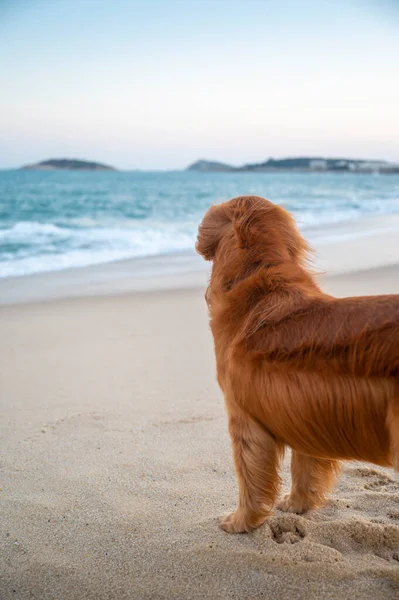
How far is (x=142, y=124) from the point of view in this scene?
116ft

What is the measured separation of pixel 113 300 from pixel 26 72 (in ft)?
74.5

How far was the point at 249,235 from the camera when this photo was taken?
256cm

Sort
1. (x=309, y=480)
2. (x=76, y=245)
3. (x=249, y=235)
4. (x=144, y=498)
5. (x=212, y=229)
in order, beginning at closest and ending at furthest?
(x=249, y=235), (x=212, y=229), (x=309, y=480), (x=144, y=498), (x=76, y=245)

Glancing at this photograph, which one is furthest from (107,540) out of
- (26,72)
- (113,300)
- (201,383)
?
(26,72)

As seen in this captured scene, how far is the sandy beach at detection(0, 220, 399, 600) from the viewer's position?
2423 mm

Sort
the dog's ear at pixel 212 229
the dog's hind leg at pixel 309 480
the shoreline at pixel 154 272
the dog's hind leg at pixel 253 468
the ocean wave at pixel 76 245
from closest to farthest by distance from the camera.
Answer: the dog's hind leg at pixel 253 468
the dog's ear at pixel 212 229
the dog's hind leg at pixel 309 480
the shoreline at pixel 154 272
the ocean wave at pixel 76 245

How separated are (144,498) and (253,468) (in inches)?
32.8

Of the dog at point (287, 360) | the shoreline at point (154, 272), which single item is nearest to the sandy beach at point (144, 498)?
the dog at point (287, 360)

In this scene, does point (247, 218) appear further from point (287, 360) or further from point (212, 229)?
point (287, 360)

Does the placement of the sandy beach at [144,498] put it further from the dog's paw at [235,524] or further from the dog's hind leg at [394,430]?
the dog's hind leg at [394,430]

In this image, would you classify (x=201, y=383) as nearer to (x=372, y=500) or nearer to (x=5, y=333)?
(x=372, y=500)

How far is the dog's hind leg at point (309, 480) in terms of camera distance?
2.95m

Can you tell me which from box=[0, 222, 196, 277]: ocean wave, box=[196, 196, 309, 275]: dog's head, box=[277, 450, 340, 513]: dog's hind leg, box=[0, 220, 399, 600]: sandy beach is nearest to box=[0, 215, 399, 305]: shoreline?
box=[0, 222, 196, 277]: ocean wave

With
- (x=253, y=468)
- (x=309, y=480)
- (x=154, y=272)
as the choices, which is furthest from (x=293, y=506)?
(x=154, y=272)
